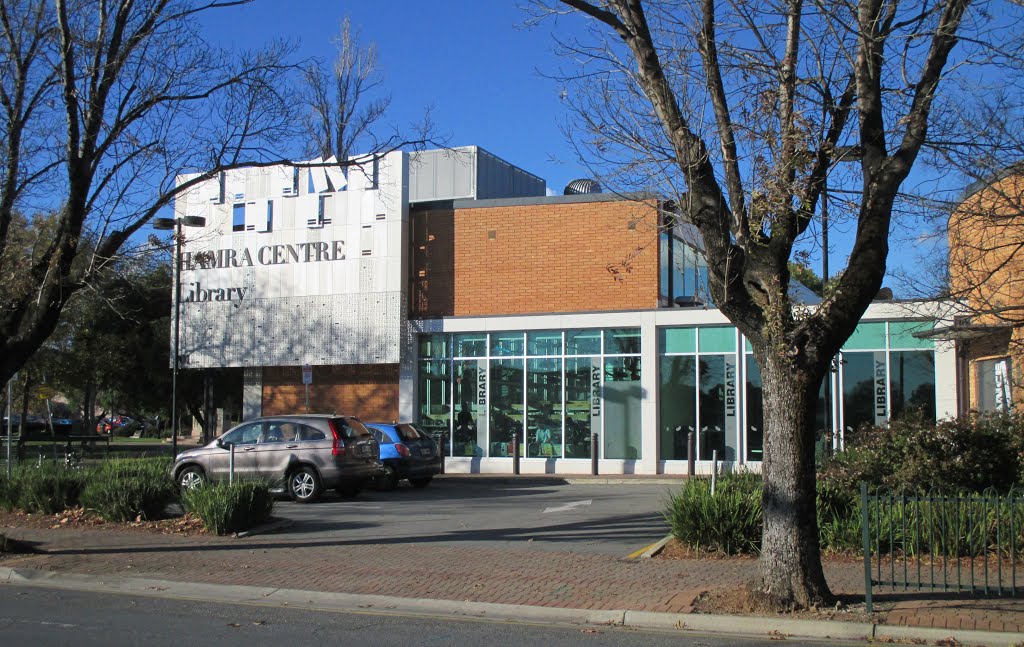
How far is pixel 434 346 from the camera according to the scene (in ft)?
86.7

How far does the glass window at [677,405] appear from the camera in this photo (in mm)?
24172

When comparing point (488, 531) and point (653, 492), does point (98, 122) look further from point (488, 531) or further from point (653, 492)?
point (653, 492)

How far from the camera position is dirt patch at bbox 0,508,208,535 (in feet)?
45.0

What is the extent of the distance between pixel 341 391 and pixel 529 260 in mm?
6705

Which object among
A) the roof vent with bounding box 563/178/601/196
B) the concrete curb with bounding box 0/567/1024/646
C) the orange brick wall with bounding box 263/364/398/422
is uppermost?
the roof vent with bounding box 563/178/601/196

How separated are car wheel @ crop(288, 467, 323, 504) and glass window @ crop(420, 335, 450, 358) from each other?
8.93 metres

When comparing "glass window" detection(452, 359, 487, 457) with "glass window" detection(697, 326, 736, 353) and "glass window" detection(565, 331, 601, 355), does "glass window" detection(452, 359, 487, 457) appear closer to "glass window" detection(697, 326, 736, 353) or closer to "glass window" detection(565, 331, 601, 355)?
"glass window" detection(565, 331, 601, 355)

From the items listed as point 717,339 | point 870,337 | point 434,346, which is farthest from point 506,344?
point 870,337

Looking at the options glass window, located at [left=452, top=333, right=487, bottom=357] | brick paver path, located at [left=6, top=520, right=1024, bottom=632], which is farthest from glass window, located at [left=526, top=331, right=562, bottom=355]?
brick paver path, located at [left=6, top=520, right=1024, bottom=632]

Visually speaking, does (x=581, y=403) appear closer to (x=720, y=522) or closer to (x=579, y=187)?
(x=579, y=187)

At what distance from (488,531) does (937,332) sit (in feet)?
27.1

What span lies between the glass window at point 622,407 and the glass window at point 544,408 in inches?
50.7

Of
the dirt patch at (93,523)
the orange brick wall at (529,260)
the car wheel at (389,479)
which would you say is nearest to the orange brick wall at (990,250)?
the orange brick wall at (529,260)

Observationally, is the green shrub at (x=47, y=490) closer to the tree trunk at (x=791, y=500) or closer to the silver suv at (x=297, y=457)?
the silver suv at (x=297, y=457)
